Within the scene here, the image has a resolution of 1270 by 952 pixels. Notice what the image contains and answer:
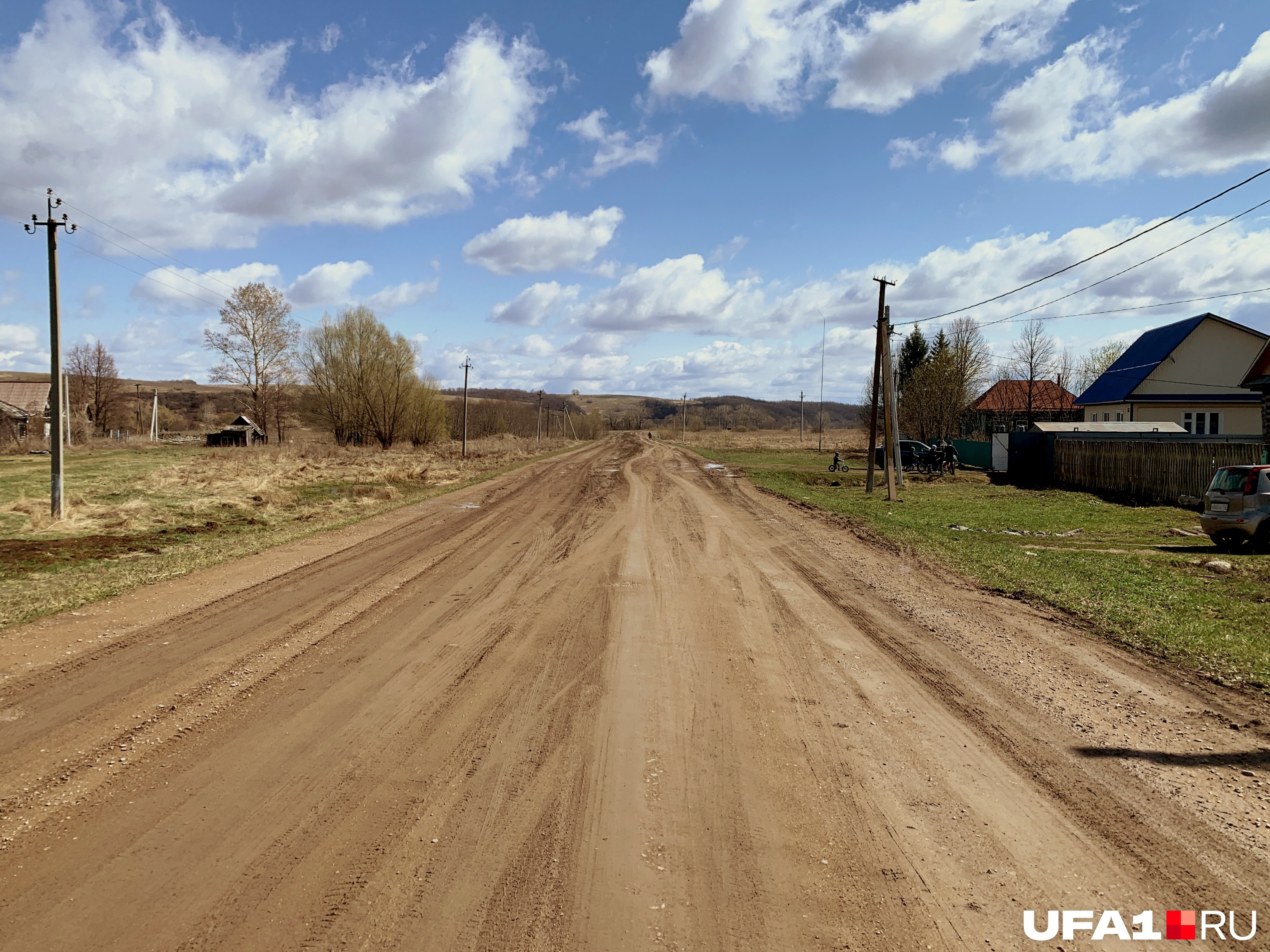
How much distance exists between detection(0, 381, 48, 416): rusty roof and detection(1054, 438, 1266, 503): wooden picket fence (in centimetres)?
8158

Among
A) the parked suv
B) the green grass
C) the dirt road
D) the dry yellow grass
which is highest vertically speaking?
the dry yellow grass

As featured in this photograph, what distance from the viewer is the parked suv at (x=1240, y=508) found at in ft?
40.3

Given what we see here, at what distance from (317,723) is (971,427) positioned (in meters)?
59.8

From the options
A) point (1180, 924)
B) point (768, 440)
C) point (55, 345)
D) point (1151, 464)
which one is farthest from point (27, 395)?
point (1180, 924)

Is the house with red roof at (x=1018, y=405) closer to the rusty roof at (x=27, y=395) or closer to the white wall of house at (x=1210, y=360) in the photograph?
the white wall of house at (x=1210, y=360)

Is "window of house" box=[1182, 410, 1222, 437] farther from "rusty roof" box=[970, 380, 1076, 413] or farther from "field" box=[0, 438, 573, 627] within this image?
"field" box=[0, 438, 573, 627]

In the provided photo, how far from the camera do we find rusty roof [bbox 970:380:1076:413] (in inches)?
2232

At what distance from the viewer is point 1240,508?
12453 mm

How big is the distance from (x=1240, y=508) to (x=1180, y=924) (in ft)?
41.9

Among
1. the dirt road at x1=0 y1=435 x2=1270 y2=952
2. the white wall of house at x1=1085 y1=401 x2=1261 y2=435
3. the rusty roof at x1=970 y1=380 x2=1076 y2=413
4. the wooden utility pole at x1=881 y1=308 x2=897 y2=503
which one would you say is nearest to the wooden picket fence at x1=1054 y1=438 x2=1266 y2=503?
the wooden utility pole at x1=881 y1=308 x2=897 y2=503

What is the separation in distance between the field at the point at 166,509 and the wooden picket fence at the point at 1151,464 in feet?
76.8

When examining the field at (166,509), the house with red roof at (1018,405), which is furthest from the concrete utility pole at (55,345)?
the house with red roof at (1018,405)

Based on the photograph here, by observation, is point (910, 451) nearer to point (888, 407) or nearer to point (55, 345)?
point (888, 407)

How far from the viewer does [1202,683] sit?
6.13 metres
